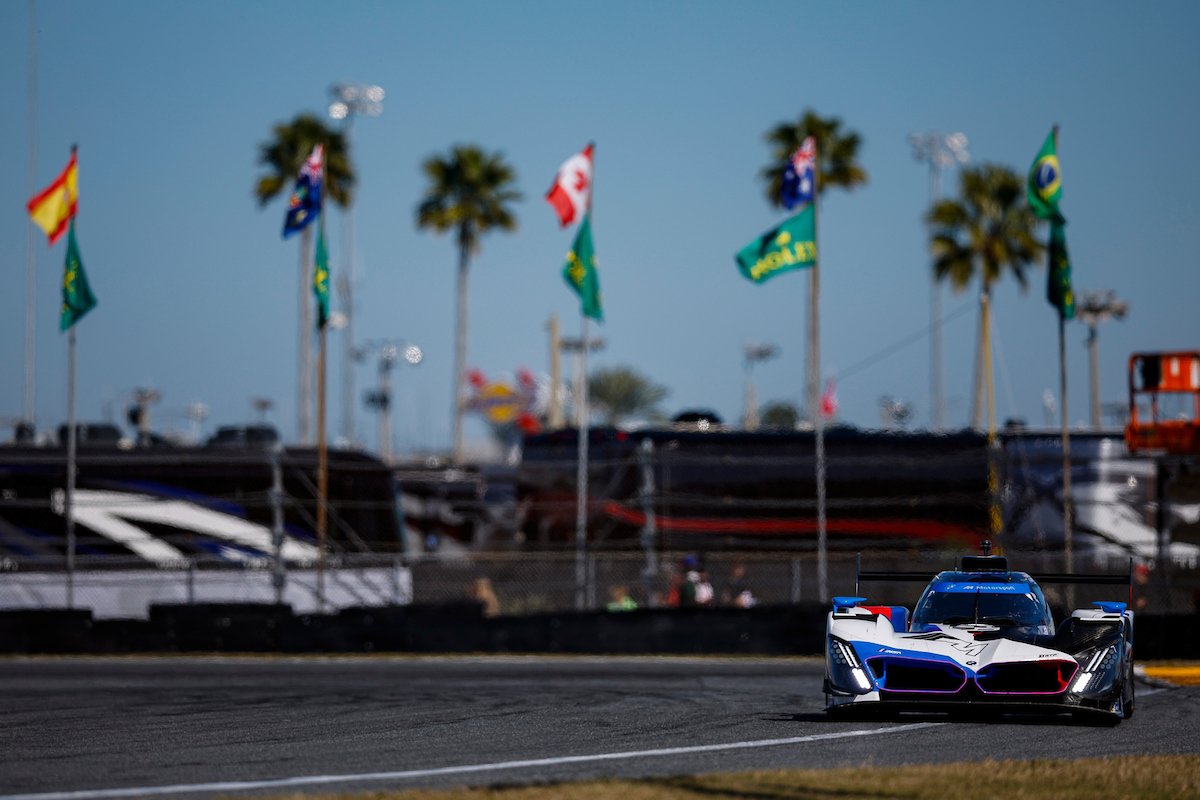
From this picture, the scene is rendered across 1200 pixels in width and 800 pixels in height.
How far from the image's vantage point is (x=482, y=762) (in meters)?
9.95

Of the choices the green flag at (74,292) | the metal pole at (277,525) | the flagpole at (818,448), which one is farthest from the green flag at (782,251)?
the green flag at (74,292)

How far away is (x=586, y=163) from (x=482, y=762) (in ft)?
64.6

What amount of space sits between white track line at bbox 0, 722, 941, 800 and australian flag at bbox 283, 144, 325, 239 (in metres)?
18.8

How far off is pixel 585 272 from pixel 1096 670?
1732cm

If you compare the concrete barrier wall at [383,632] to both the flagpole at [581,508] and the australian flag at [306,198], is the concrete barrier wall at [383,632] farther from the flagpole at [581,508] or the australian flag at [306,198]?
the australian flag at [306,198]

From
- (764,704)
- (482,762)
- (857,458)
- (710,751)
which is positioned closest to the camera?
(482,762)

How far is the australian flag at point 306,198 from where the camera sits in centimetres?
2825

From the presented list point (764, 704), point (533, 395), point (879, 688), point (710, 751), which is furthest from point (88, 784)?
point (533, 395)

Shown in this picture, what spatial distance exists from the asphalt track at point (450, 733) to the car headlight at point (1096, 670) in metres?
0.36

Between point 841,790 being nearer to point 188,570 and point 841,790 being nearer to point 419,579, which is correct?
point 188,570

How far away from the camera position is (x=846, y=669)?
1184 cm

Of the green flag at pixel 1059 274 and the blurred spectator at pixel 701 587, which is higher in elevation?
the green flag at pixel 1059 274

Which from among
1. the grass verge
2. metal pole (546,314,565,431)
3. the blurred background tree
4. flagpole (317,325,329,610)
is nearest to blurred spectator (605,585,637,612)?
flagpole (317,325,329,610)

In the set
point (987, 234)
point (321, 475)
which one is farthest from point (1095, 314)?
point (321, 475)
